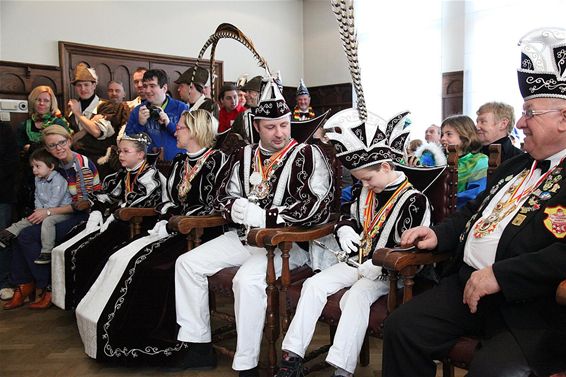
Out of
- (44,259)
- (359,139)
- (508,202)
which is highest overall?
(359,139)

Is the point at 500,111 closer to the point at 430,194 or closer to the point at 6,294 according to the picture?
the point at 430,194

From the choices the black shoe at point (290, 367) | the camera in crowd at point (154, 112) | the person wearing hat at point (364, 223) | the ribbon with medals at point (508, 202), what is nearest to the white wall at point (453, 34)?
the camera in crowd at point (154, 112)

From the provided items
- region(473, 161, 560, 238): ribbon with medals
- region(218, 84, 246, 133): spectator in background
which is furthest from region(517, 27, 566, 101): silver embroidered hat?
region(218, 84, 246, 133): spectator in background

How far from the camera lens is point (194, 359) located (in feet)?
9.48

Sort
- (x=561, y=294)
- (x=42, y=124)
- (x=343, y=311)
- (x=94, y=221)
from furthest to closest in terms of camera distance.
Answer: (x=42, y=124), (x=94, y=221), (x=343, y=311), (x=561, y=294)

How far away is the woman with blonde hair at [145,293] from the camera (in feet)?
9.52

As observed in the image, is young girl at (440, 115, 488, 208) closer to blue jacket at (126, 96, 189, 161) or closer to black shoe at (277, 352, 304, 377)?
black shoe at (277, 352, 304, 377)

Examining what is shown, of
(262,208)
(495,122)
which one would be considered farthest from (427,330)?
(495,122)

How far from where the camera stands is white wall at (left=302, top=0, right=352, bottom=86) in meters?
9.06

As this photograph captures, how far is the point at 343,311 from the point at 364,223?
48 centimetres

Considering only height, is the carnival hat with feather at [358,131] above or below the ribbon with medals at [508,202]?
above

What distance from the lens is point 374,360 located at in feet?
9.80

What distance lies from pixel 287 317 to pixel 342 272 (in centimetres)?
36

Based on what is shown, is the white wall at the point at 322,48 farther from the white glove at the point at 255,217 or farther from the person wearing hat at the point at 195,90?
the white glove at the point at 255,217
